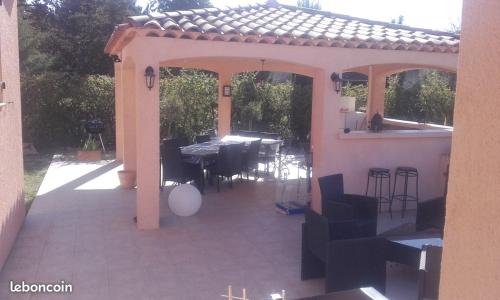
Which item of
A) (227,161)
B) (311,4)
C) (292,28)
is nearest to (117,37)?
(292,28)

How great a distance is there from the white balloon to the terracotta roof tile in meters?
2.95

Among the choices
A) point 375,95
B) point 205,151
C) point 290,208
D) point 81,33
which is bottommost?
point 290,208

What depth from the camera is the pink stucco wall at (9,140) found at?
274 inches

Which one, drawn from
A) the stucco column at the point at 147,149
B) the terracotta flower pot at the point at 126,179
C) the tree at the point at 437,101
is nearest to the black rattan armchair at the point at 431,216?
the stucco column at the point at 147,149

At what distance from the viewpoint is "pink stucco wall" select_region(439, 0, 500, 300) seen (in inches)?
65.5

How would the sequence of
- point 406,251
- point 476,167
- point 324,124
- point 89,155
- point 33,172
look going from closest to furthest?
point 476,167 < point 406,251 < point 324,124 < point 33,172 < point 89,155

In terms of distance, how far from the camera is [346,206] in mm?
6961

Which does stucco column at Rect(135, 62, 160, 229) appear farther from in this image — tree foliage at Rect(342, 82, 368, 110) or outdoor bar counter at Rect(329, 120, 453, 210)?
tree foliage at Rect(342, 82, 368, 110)

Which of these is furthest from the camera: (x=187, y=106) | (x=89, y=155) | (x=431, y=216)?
(x=187, y=106)

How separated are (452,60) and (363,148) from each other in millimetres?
2905

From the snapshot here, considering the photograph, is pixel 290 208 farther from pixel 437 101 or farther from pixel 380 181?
pixel 437 101

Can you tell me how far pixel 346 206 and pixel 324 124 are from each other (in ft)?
10.1

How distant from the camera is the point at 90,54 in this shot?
2636 cm

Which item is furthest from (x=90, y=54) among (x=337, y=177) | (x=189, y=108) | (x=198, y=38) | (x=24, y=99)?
(x=337, y=177)
